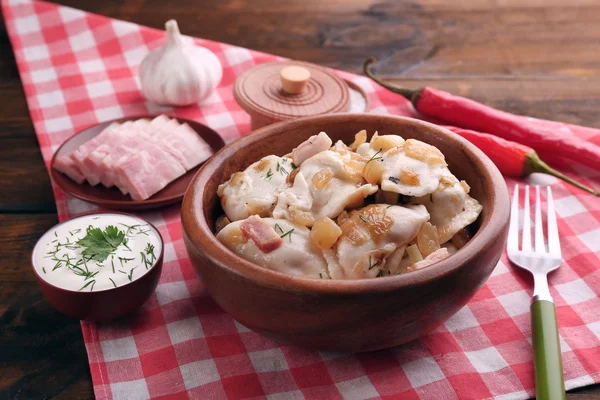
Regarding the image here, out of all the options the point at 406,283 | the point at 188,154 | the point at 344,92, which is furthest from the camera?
the point at 344,92

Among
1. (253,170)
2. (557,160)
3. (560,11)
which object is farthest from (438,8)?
(253,170)

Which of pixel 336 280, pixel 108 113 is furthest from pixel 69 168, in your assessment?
pixel 336 280

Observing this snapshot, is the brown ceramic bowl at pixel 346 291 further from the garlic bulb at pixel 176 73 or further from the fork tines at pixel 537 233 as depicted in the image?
the garlic bulb at pixel 176 73

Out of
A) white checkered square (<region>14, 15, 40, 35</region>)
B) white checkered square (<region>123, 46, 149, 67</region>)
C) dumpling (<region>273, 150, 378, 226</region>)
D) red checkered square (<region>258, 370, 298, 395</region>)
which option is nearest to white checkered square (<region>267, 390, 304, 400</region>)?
red checkered square (<region>258, 370, 298, 395</region>)

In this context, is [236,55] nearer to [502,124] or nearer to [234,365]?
[502,124]

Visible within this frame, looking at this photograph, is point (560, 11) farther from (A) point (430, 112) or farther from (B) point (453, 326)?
(B) point (453, 326)

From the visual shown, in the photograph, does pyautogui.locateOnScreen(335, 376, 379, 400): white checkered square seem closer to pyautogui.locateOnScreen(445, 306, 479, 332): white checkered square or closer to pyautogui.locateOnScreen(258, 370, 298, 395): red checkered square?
pyautogui.locateOnScreen(258, 370, 298, 395): red checkered square
